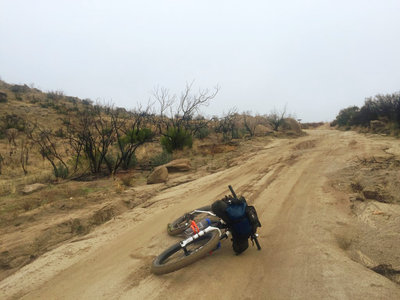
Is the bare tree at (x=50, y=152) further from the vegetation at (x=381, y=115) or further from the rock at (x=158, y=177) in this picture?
the vegetation at (x=381, y=115)

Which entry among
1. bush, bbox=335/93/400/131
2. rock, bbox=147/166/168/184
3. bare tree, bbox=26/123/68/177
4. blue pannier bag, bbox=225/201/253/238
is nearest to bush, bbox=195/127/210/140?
bare tree, bbox=26/123/68/177

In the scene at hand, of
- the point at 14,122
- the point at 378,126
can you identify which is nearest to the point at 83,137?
the point at 14,122

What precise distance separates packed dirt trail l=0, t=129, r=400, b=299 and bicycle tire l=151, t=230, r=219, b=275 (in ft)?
0.34

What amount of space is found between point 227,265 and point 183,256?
58 centimetres

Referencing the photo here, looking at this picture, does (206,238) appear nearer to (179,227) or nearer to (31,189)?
(179,227)

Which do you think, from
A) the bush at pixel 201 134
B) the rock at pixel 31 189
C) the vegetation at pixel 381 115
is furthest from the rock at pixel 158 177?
the vegetation at pixel 381 115

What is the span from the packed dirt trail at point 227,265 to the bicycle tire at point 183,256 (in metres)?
0.10

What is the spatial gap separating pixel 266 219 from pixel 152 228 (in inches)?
82.2

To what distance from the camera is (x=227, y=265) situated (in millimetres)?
3270

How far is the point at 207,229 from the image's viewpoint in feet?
11.8

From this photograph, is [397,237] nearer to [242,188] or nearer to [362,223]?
[362,223]

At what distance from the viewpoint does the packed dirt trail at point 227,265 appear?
2738 mm

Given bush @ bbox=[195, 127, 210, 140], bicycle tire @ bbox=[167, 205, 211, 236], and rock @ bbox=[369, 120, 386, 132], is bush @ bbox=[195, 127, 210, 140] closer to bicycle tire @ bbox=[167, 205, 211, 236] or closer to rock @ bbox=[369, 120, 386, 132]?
rock @ bbox=[369, 120, 386, 132]

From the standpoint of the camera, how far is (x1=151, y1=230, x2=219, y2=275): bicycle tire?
3.16 m
